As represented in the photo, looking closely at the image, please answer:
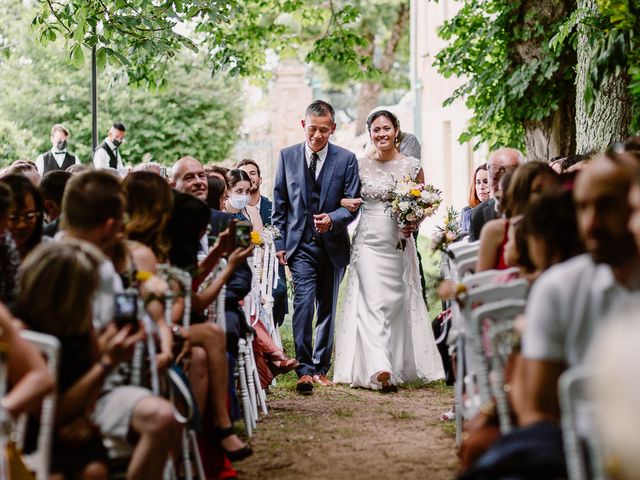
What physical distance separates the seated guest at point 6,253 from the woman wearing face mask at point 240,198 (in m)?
4.48

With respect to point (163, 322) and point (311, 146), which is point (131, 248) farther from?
point (311, 146)

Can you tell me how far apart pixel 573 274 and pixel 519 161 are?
4767 millimetres

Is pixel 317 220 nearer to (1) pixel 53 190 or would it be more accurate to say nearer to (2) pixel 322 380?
(2) pixel 322 380

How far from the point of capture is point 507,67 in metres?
12.7

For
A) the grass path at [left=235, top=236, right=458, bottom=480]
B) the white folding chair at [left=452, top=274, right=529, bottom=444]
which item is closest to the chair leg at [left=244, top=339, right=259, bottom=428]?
the grass path at [left=235, top=236, right=458, bottom=480]

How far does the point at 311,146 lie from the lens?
9.92 meters

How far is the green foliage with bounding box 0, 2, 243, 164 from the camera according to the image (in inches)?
1224

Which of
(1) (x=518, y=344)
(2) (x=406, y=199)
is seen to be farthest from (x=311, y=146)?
(1) (x=518, y=344)

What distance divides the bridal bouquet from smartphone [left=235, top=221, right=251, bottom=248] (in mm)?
3198

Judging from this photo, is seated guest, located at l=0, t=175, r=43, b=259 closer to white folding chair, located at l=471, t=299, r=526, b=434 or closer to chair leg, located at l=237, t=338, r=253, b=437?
chair leg, located at l=237, t=338, r=253, b=437

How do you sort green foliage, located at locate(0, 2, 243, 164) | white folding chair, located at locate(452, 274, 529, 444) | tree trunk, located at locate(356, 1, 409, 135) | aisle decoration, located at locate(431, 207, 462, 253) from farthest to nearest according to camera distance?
tree trunk, located at locate(356, 1, 409, 135), green foliage, located at locate(0, 2, 243, 164), aisle decoration, located at locate(431, 207, 462, 253), white folding chair, located at locate(452, 274, 529, 444)

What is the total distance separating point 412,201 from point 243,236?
10.8 feet

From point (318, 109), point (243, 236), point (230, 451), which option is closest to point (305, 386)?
point (318, 109)

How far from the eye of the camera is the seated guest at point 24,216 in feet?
18.9
